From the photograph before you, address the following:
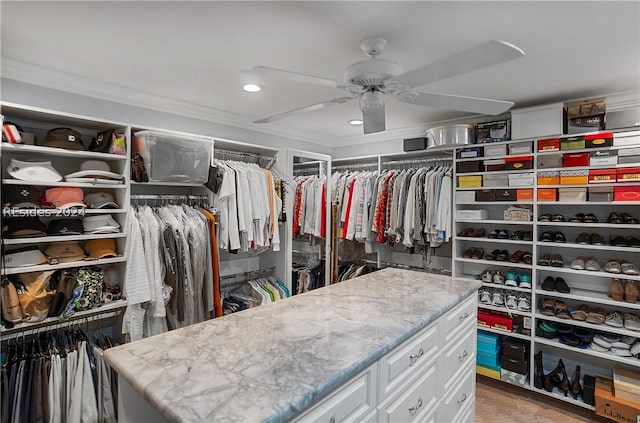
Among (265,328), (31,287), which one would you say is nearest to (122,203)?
(31,287)

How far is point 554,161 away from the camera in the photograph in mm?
2859

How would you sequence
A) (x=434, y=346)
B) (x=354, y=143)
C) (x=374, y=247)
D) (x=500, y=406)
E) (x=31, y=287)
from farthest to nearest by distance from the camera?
(x=354, y=143), (x=374, y=247), (x=500, y=406), (x=31, y=287), (x=434, y=346)

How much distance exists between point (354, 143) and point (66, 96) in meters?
3.07

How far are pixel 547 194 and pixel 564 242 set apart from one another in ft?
1.41

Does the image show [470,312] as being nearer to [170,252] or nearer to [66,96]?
[170,252]

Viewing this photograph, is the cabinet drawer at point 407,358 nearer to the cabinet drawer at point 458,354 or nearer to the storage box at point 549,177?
the cabinet drawer at point 458,354

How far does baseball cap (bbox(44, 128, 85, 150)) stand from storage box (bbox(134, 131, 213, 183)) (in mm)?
377

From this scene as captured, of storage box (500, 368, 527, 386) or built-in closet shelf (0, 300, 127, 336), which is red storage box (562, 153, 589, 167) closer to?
storage box (500, 368, 527, 386)

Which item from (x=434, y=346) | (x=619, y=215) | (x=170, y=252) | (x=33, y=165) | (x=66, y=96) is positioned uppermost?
(x=66, y=96)

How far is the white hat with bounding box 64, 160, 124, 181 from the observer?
7.20ft

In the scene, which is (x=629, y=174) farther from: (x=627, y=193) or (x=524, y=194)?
(x=524, y=194)

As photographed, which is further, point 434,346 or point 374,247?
point 374,247

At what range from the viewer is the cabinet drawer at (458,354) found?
1.82m

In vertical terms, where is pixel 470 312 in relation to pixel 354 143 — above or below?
below
